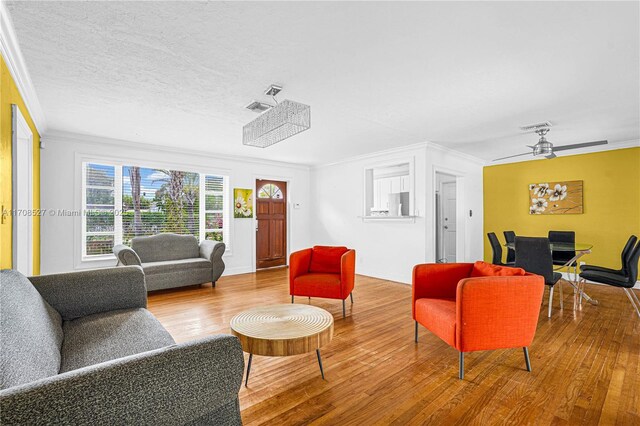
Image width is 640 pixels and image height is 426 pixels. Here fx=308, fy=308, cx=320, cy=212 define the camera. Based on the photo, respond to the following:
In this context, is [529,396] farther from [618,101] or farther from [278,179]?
[278,179]

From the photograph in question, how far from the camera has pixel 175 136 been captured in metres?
4.81

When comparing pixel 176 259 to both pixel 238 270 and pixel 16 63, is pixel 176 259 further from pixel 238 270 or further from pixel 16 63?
pixel 16 63

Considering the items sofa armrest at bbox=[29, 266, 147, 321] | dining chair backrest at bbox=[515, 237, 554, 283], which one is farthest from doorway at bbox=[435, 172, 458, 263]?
sofa armrest at bbox=[29, 266, 147, 321]

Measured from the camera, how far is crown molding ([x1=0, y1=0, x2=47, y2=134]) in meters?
1.97

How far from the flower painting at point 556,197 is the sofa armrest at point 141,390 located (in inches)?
263

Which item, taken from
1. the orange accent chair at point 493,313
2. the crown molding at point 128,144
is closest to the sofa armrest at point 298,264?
the orange accent chair at point 493,313

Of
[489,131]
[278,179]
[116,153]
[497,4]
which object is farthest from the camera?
[278,179]

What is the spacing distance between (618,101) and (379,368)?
380 centimetres

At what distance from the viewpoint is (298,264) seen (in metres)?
4.05

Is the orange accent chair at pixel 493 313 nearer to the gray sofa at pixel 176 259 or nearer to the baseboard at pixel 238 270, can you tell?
the gray sofa at pixel 176 259

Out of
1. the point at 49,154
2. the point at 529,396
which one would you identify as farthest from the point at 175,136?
the point at 529,396

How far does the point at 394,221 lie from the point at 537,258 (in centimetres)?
243

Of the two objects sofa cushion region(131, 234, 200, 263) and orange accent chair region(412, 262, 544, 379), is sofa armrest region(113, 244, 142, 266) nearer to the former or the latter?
sofa cushion region(131, 234, 200, 263)

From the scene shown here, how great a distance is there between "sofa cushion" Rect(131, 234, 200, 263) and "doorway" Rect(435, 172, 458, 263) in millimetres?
5411
